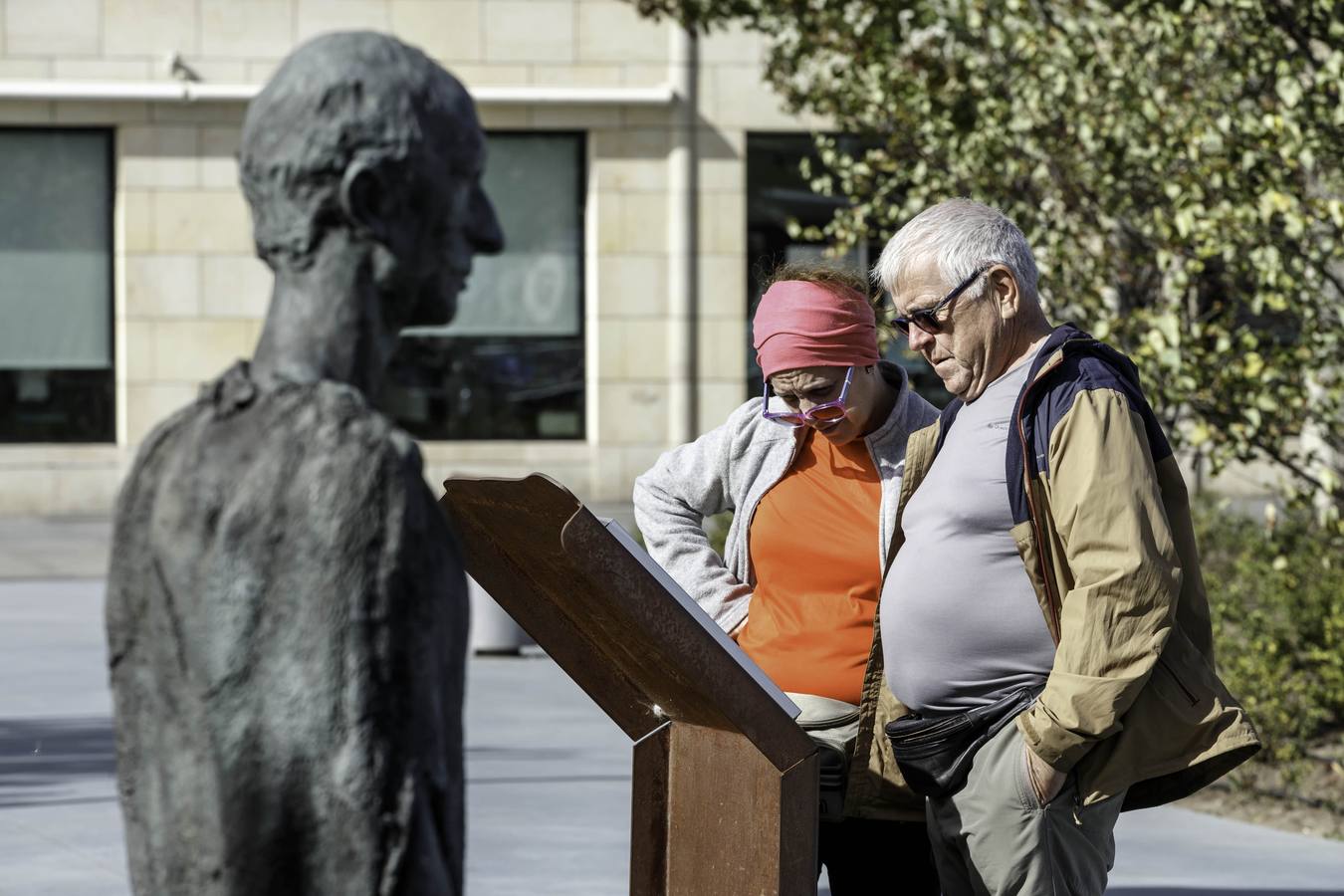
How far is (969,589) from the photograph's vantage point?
3.54m

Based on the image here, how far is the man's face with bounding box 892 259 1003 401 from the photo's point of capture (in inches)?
142

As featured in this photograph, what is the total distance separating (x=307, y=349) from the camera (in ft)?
6.58

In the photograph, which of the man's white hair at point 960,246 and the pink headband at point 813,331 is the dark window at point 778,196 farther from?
the man's white hair at point 960,246

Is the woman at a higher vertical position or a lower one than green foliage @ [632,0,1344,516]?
lower

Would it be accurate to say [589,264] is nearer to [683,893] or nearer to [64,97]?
[64,97]

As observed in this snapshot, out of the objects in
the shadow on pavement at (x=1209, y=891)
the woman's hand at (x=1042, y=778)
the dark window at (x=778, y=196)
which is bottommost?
the shadow on pavement at (x=1209, y=891)

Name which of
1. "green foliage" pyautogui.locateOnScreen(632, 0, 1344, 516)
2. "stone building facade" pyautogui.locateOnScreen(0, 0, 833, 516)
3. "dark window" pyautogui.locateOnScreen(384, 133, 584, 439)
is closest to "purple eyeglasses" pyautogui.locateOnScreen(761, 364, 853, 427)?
"green foliage" pyautogui.locateOnScreen(632, 0, 1344, 516)

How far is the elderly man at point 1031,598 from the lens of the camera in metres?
3.30

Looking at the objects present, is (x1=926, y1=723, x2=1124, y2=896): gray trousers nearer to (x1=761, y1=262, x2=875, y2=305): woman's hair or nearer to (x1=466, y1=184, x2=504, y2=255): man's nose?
(x1=761, y1=262, x2=875, y2=305): woman's hair

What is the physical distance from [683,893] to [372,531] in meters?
2.02

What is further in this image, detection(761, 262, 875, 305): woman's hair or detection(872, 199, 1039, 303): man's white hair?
detection(761, 262, 875, 305): woman's hair

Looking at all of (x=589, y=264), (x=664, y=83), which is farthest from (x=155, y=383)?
(x=664, y=83)

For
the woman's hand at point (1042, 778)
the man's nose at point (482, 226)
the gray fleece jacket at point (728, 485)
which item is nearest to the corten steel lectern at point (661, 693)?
the woman's hand at point (1042, 778)

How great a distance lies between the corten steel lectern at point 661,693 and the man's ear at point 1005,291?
811 mm
